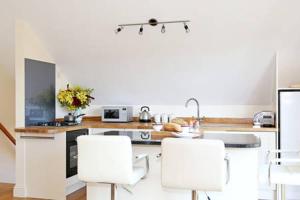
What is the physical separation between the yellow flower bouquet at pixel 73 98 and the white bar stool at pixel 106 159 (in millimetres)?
2277

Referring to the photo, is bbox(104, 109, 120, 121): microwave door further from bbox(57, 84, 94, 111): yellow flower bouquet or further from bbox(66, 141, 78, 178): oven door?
bbox(66, 141, 78, 178): oven door

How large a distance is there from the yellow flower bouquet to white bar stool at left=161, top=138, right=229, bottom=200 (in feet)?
8.69

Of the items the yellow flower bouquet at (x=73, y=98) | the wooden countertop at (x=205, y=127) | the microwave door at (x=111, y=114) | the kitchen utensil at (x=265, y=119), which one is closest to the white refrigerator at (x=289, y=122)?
the wooden countertop at (x=205, y=127)

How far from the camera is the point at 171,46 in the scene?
14.0ft

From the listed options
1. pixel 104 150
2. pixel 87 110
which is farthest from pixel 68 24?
pixel 104 150

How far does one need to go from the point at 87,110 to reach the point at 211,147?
A: 3.49 metres

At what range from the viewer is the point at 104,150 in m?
2.49

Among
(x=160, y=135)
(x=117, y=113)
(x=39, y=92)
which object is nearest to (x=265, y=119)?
(x=160, y=135)

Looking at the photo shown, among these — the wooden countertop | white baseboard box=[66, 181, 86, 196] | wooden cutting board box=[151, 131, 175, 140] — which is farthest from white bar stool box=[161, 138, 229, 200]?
white baseboard box=[66, 181, 86, 196]

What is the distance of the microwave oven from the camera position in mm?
4941

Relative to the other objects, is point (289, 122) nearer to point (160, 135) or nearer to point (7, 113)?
point (160, 135)

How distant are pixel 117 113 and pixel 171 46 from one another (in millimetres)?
1368

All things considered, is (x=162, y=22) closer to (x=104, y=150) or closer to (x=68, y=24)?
(x=68, y=24)

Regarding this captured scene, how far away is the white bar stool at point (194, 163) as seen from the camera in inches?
89.8
